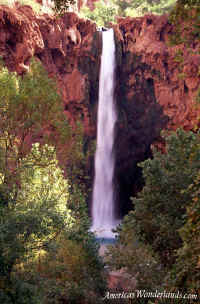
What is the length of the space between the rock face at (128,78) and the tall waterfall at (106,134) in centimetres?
51

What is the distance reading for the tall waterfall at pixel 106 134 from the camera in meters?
25.6

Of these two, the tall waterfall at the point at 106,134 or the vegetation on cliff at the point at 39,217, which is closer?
the vegetation on cliff at the point at 39,217

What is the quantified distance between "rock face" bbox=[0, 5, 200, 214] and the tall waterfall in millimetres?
511

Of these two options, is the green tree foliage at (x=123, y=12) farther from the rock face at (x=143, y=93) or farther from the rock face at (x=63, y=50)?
the rock face at (x=63, y=50)

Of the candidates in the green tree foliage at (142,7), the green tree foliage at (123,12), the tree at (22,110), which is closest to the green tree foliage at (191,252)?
the tree at (22,110)

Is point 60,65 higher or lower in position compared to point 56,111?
higher

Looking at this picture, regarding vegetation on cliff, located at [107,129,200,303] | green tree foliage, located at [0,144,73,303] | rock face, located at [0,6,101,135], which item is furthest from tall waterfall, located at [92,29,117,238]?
vegetation on cliff, located at [107,129,200,303]

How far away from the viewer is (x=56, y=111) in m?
12.0

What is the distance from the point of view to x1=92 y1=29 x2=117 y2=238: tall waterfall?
84.1 feet

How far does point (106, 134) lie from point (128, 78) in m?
4.87

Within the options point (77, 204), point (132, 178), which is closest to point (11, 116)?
point (77, 204)

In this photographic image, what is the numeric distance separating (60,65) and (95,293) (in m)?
18.0

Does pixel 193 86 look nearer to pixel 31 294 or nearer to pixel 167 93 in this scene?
pixel 167 93

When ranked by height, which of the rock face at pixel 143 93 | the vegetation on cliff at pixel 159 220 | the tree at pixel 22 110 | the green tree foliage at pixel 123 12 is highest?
the green tree foliage at pixel 123 12
